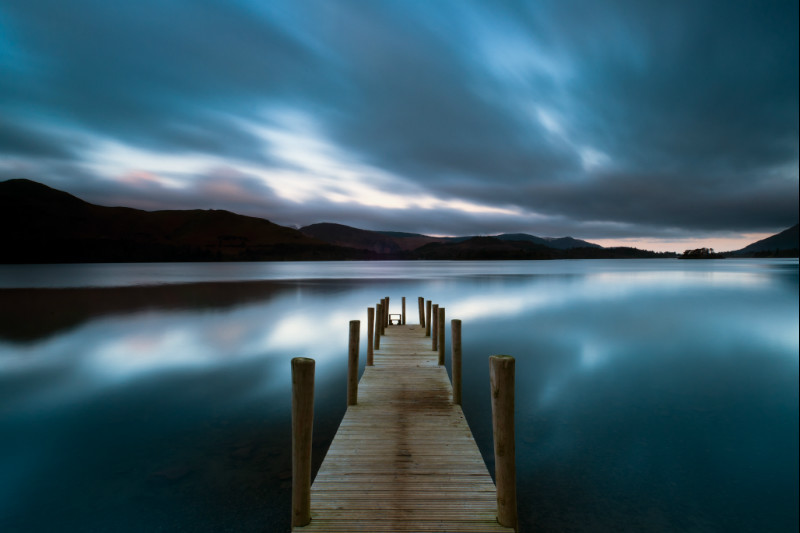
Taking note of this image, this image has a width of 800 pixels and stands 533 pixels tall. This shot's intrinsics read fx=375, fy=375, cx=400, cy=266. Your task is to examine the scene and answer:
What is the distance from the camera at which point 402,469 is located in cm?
526

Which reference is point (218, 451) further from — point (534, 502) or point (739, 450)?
point (739, 450)

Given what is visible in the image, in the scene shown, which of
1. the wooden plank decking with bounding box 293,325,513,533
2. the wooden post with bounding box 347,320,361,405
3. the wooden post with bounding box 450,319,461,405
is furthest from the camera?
the wooden post with bounding box 450,319,461,405

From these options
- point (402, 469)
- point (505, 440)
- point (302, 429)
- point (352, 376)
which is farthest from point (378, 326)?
point (505, 440)

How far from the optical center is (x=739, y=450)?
25.3ft

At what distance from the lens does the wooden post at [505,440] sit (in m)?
4.14

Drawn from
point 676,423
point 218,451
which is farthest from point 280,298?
point 676,423

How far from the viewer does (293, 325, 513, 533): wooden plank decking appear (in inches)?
167

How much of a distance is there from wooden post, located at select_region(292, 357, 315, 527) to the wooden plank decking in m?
0.26

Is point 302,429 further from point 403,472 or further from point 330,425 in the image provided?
point 330,425

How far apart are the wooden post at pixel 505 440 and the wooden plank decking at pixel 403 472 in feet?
0.69

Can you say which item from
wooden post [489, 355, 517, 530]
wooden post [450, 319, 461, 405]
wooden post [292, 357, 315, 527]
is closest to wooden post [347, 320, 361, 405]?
wooden post [450, 319, 461, 405]

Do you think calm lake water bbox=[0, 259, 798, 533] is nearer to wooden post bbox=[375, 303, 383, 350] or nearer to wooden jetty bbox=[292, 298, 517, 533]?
wooden jetty bbox=[292, 298, 517, 533]

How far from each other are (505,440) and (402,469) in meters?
1.82

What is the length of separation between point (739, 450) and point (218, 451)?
10554 mm
